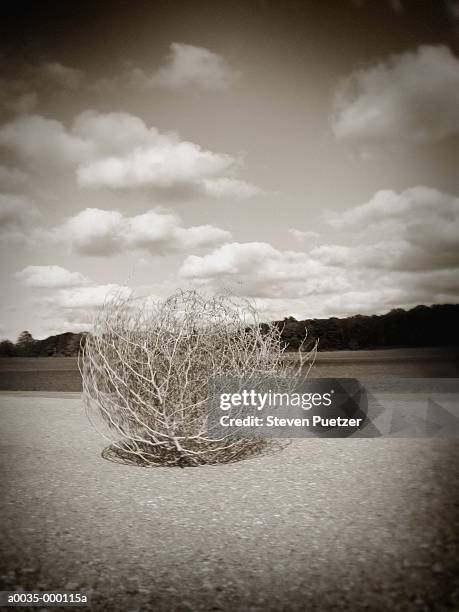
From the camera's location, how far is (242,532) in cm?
562

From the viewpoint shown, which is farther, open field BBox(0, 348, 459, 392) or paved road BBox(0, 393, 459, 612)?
→ open field BBox(0, 348, 459, 392)

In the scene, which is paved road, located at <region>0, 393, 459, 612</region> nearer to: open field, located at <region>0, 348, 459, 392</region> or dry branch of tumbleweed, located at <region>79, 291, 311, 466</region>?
dry branch of tumbleweed, located at <region>79, 291, 311, 466</region>

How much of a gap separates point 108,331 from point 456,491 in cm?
557

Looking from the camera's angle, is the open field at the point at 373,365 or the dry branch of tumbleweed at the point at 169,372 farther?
the open field at the point at 373,365

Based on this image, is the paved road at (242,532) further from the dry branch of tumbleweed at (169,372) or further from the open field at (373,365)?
the open field at (373,365)

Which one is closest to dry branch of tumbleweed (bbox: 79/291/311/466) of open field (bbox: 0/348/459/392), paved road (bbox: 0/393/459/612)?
paved road (bbox: 0/393/459/612)

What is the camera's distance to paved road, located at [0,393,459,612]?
423 cm

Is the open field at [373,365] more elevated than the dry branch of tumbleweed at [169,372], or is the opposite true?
the dry branch of tumbleweed at [169,372]

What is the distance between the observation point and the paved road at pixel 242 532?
13.9 feet

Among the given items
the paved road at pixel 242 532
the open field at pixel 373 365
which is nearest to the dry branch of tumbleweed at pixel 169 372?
the paved road at pixel 242 532

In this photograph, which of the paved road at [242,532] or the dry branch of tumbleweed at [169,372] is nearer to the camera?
the paved road at [242,532]

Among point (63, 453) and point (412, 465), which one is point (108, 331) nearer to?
point (63, 453)

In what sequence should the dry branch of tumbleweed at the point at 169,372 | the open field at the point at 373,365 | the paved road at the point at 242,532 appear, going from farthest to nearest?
1. the open field at the point at 373,365
2. the dry branch of tumbleweed at the point at 169,372
3. the paved road at the point at 242,532

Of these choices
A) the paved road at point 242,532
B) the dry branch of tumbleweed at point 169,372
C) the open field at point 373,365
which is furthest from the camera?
the open field at point 373,365
